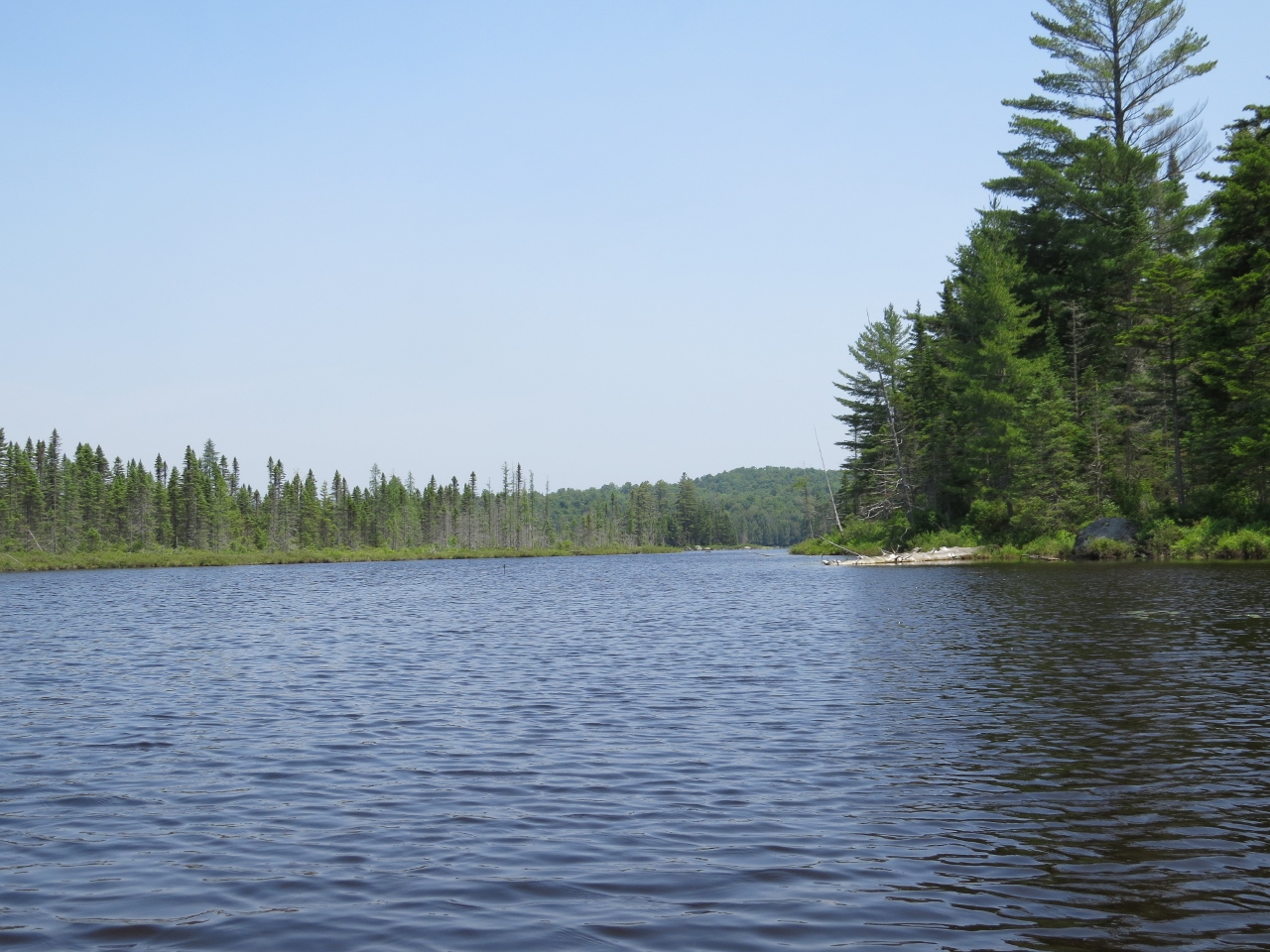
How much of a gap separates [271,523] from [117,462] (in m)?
25.6

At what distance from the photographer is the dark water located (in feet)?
24.5

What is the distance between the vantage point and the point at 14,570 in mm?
109625

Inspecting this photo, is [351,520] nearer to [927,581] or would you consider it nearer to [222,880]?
[927,581]

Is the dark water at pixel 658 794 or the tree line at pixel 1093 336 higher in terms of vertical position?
the tree line at pixel 1093 336

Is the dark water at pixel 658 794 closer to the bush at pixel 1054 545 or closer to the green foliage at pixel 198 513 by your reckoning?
the bush at pixel 1054 545

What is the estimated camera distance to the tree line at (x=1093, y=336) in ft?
166

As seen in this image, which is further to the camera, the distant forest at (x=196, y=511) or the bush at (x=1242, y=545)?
the distant forest at (x=196, y=511)

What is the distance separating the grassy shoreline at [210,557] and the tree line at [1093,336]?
91.9m

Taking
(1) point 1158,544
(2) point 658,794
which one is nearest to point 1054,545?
(1) point 1158,544

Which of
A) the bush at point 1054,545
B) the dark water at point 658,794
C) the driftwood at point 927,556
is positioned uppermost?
the bush at point 1054,545

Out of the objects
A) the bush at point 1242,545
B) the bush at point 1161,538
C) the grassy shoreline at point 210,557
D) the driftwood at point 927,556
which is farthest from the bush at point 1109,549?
the grassy shoreline at point 210,557

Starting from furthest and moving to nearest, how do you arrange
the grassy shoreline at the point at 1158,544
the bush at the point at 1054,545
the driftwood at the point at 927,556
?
the driftwood at the point at 927,556, the bush at the point at 1054,545, the grassy shoreline at the point at 1158,544

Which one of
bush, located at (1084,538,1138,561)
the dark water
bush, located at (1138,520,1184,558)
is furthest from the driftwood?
the dark water

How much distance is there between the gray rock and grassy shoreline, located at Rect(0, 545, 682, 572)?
107605mm
